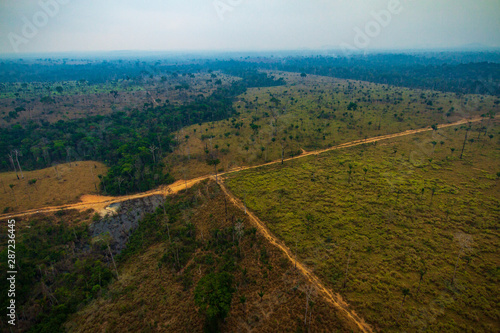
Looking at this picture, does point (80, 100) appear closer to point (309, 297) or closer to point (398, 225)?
point (309, 297)

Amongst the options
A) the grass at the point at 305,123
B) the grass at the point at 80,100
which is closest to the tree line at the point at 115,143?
the grass at the point at 305,123

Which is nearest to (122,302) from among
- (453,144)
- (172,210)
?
(172,210)

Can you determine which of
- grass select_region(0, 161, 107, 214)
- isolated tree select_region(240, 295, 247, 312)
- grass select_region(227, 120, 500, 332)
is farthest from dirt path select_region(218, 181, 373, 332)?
grass select_region(0, 161, 107, 214)

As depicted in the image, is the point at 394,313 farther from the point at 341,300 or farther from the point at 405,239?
the point at 405,239

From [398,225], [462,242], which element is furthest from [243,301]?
[462,242]

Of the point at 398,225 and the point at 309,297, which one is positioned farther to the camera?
the point at 398,225

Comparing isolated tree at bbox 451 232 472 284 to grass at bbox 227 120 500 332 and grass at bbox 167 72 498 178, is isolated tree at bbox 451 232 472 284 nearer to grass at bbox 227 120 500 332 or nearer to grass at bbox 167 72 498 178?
grass at bbox 227 120 500 332

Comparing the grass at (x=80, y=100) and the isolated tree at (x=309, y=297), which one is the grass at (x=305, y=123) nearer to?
the isolated tree at (x=309, y=297)
